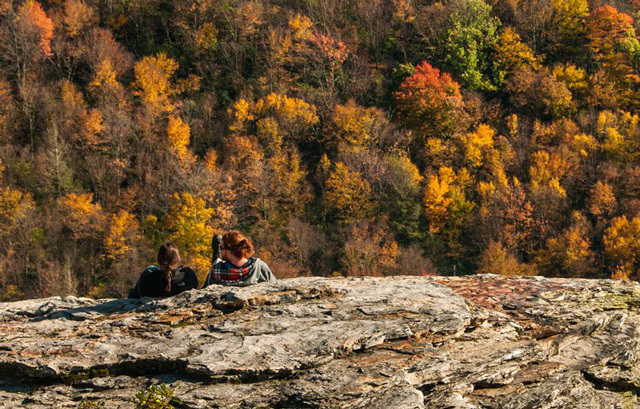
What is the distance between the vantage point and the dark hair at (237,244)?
10.3 metres

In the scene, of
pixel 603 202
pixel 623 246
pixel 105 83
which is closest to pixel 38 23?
pixel 105 83

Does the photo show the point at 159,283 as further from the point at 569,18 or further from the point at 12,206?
the point at 569,18

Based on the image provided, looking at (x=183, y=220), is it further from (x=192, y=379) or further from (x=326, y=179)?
(x=192, y=379)

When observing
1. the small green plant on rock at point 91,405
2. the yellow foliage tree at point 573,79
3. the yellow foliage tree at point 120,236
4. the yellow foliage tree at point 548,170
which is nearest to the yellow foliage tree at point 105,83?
the yellow foliage tree at point 120,236

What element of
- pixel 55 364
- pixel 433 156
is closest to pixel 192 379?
pixel 55 364

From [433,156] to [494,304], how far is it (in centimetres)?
6538

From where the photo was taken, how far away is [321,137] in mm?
78062

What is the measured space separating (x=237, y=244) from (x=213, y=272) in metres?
0.91

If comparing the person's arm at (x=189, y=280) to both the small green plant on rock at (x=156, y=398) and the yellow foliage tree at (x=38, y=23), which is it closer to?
the small green plant on rock at (x=156, y=398)

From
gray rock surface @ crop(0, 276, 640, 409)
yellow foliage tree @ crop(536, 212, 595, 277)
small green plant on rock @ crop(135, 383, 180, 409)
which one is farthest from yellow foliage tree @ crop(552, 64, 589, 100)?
small green plant on rock @ crop(135, 383, 180, 409)

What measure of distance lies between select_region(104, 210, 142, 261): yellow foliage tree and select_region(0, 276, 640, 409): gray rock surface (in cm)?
5519

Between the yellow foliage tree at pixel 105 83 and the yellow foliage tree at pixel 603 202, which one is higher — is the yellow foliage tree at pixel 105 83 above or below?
above

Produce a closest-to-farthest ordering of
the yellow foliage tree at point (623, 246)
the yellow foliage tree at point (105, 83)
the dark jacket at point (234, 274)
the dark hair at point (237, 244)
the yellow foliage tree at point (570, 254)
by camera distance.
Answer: the dark hair at point (237, 244) → the dark jacket at point (234, 274) → the yellow foliage tree at point (570, 254) → the yellow foliage tree at point (623, 246) → the yellow foliage tree at point (105, 83)

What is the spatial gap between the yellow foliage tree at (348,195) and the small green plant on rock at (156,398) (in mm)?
61835
